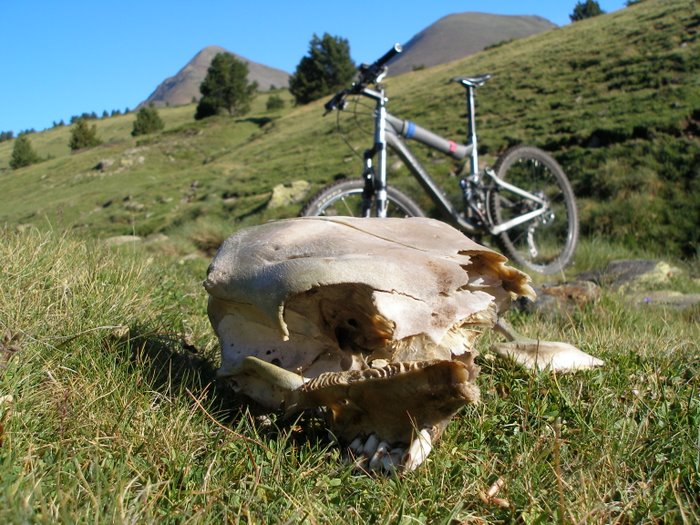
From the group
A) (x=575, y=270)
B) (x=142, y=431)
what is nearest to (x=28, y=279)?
(x=142, y=431)

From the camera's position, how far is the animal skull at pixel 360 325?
1.79 meters

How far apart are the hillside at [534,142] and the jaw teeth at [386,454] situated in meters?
2.48

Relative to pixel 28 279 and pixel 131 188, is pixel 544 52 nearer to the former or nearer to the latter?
pixel 131 188

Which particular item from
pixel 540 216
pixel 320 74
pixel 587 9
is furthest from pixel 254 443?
pixel 587 9

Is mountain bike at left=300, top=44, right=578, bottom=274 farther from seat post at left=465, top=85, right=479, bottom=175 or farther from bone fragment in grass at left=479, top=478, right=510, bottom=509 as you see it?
bone fragment in grass at left=479, top=478, right=510, bottom=509

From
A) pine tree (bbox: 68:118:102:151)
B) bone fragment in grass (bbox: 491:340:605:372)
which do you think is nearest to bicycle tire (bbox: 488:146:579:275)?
bone fragment in grass (bbox: 491:340:605:372)

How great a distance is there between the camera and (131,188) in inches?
1101

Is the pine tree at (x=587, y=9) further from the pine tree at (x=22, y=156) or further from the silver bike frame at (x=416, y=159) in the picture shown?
the silver bike frame at (x=416, y=159)

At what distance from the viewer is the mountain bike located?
19.2 feet

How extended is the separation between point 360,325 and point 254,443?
50 cm

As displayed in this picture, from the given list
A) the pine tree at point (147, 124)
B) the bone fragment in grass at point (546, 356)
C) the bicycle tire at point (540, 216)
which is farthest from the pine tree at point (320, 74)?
the bone fragment in grass at point (546, 356)

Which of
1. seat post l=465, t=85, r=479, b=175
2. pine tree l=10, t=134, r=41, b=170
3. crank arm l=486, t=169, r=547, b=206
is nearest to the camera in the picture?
crank arm l=486, t=169, r=547, b=206

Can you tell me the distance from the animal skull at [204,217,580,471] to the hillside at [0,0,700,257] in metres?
2.10

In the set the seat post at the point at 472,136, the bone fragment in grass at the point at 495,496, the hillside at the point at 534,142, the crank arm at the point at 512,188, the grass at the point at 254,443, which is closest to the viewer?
the grass at the point at 254,443
